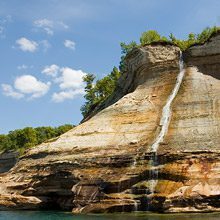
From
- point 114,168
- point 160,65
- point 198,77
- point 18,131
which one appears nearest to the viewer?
point 114,168

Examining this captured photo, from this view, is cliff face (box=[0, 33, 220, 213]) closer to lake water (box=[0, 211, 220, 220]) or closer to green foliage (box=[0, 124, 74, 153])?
lake water (box=[0, 211, 220, 220])

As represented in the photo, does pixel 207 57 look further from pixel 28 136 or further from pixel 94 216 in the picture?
pixel 28 136

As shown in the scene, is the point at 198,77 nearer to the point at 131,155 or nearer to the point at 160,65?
the point at 160,65

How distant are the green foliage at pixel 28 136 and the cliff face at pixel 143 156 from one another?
6524 cm

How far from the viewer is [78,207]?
116 ft

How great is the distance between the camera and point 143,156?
36312 mm

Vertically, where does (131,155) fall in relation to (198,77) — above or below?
below

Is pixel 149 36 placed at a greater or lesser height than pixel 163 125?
greater

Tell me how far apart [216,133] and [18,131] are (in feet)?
276

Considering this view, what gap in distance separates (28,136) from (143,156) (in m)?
80.2

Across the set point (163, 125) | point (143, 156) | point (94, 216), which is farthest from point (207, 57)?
point (94, 216)

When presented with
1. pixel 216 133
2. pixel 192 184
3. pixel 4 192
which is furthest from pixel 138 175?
pixel 4 192

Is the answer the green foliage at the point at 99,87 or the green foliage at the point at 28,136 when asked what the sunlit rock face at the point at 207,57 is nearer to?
the green foliage at the point at 99,87

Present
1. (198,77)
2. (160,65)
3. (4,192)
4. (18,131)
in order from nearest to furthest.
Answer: (4,192), (198,77), (160,65), (18,131)
